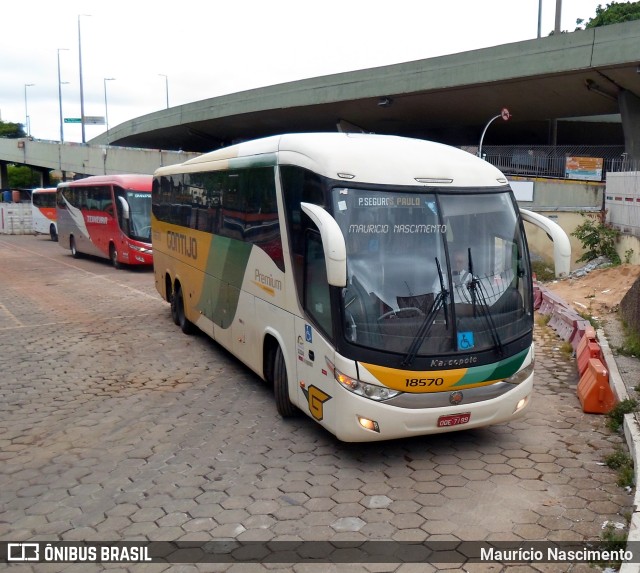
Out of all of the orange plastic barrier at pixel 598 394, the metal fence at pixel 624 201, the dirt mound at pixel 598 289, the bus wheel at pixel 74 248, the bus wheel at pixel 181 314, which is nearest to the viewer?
the orange plastic barrier at pixel 598 394

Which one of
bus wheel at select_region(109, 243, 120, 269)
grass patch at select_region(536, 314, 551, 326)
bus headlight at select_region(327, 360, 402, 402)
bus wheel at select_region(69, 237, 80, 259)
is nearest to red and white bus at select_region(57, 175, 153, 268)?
bus wheel at select_region(109, 243, 120, 269)

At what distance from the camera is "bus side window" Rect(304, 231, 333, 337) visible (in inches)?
253

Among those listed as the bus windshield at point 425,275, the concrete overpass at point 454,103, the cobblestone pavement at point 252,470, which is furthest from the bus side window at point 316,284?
the concrete overpass at point 454,103

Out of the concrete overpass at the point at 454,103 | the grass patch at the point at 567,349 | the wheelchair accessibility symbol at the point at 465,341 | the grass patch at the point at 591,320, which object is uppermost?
the concrete overpass at the point at 454,103

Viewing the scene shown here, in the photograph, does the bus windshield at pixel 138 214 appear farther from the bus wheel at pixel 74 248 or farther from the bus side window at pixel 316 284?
the bus side window at pixel 316 284

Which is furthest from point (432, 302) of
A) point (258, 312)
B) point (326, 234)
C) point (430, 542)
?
point (258, 312)

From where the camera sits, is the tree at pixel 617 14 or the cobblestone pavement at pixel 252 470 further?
the tree at pixel 617 14

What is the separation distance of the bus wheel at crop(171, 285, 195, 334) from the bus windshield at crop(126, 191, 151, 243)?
10262 millimetres

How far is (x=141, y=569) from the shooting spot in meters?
4.86

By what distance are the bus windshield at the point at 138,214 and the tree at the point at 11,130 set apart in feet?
291

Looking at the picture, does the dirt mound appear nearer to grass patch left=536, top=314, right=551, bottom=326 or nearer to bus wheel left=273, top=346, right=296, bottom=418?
grass patch left=536, top=314, right=551, bottom=326

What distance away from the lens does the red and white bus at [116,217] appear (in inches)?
901

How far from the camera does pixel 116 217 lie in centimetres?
2325

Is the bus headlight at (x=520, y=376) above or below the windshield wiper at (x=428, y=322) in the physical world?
below
